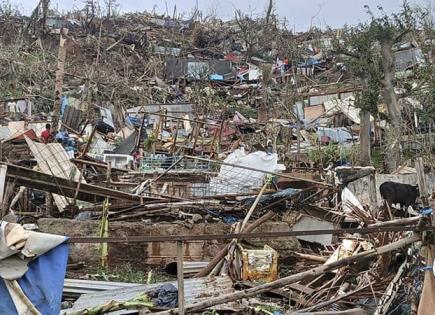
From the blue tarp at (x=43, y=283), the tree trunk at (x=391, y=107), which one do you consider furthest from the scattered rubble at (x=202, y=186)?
the tree trunk at (x=391, y=107)

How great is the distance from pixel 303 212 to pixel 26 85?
47.3 feet

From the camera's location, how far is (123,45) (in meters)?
26.8

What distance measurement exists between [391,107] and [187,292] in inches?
413

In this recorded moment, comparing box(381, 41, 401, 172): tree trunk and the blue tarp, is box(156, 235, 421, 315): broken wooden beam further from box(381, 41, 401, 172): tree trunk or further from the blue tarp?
box(381, 41, 401, 172): tree trunk

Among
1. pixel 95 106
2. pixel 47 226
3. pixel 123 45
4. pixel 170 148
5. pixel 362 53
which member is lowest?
pixel 47 226

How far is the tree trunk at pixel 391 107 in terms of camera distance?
15048mm

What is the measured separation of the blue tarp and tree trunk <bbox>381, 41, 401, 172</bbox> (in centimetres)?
1250

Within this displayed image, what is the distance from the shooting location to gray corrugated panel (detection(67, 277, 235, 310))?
615cm

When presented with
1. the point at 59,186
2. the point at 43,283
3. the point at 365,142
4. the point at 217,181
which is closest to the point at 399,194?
the point at 217,181

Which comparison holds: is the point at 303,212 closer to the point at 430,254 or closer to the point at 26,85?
the point at 430,254

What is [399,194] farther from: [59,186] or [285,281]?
[59,186]

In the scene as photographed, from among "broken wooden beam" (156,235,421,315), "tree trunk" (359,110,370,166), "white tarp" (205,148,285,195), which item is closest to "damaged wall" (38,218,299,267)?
"white tarp" (205,148,285,195)

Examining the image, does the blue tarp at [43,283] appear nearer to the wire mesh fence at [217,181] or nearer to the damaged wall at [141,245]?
the damaged wall at [141,245]

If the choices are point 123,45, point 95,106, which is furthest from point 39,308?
point 123,45
